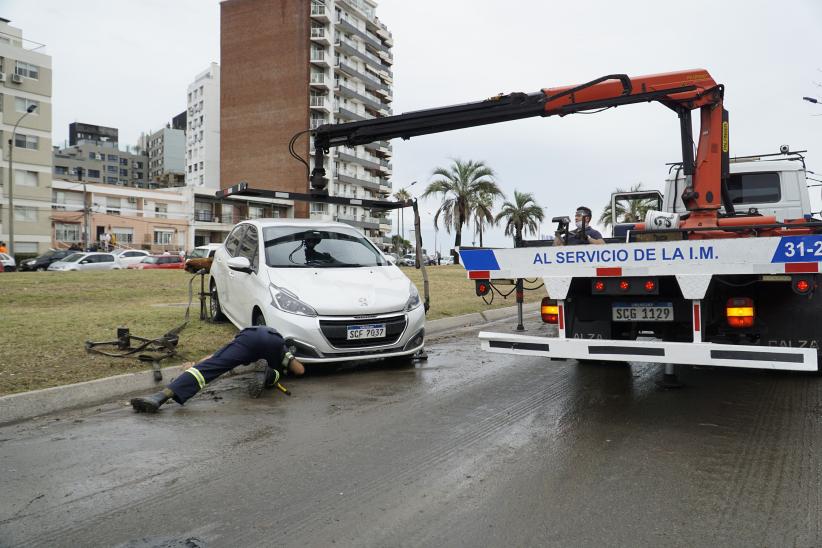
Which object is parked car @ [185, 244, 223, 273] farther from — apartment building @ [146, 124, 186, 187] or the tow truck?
apartment building @ [146, 124, 186, 187]

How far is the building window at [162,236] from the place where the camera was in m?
71.3

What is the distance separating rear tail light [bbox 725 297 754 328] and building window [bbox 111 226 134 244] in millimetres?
71013

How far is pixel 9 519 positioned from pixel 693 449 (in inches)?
167

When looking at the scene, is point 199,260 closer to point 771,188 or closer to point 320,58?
point 771,188

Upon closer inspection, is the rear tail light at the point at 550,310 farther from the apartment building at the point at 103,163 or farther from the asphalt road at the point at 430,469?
the apartment building at the point at 103,163

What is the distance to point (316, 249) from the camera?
8461 millimetres

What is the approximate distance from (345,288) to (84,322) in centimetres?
470

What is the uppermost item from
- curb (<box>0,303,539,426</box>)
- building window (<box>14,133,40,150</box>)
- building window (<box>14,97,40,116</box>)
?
building window (<box>14,97,40,116</box>)

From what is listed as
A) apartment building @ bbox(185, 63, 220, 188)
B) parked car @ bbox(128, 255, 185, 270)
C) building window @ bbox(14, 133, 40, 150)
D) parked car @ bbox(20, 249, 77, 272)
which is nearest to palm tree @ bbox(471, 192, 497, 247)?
parked car @ bbox(128, 255, 185, 270)

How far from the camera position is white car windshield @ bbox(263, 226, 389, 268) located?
812cm

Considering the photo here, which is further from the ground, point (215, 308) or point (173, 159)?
point (173, 159)

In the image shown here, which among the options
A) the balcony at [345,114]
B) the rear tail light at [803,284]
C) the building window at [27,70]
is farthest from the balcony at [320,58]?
the rear tail light at [803,284]

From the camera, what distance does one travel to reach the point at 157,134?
128625mm

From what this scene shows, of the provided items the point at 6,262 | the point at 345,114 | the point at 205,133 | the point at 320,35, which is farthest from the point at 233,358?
the point at 205,133
